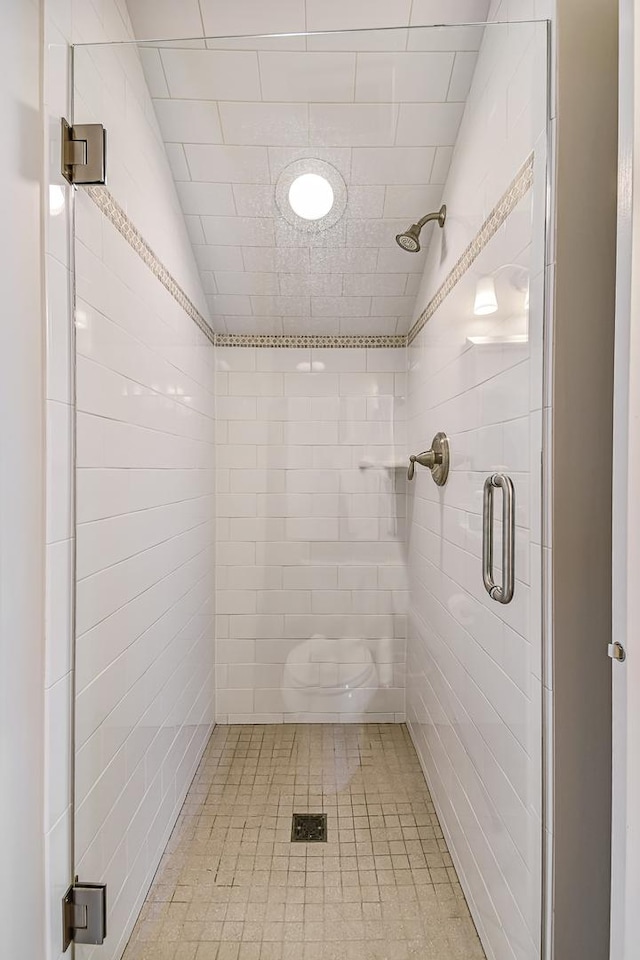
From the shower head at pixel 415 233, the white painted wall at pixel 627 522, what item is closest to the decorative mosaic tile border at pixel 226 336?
the shower head at pixel 415 233

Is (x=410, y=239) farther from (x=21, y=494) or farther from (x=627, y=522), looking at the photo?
(x=21, y=494)

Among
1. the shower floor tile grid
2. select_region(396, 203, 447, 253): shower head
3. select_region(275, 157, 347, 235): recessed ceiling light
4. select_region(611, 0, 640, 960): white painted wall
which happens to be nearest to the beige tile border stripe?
select_region(396, 203, 447, 253): shower head

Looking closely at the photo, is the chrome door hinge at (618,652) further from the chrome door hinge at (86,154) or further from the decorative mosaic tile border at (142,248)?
the chrome door hinge at (86,154)

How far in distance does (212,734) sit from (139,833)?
29cm

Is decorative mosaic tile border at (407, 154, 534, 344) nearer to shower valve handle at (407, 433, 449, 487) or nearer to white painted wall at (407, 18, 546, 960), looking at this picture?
white painted wall at (407, 18, 546, 960)

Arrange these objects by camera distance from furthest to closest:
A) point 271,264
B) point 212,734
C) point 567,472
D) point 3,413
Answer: point 212,734
point 271,264
point 567,472
point 3,413

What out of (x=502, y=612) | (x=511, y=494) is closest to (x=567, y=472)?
(x=511, y=494)

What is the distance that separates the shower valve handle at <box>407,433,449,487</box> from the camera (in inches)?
59.4

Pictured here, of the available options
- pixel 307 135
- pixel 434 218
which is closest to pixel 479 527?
pixel 434 218

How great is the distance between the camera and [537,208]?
3.67 feet

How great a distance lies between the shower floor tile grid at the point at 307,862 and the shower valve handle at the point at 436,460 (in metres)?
0.68

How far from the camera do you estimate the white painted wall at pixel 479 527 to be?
44.8 inches

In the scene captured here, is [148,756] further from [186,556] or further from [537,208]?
[537,208]

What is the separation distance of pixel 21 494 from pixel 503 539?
0.95 metres
